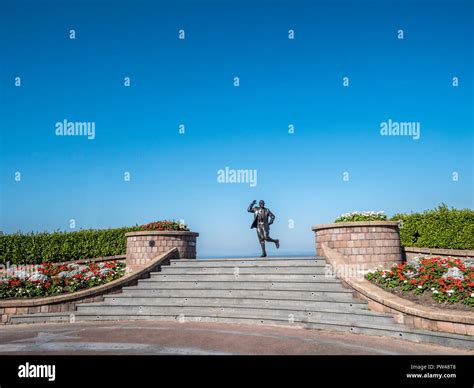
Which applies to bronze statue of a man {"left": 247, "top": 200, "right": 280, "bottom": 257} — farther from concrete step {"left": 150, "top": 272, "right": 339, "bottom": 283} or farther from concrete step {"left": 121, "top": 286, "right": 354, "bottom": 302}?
concrete step {"left": 121, "top": 286, "right": 354, "bottom": 302}

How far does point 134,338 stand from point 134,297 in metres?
3.42

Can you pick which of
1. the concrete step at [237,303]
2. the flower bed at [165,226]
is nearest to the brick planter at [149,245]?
the flower bed at [165,226]

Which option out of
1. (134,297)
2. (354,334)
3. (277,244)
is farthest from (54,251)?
(354,334)

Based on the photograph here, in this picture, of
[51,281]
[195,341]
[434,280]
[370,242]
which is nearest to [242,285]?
[195,341]

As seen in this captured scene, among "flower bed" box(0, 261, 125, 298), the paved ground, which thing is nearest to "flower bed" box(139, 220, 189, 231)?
"flower bed" box(0, 261, 125, 298)

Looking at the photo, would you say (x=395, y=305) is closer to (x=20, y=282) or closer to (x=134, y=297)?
(x=134, y=297)

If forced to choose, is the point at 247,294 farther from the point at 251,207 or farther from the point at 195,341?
the point at 251,207

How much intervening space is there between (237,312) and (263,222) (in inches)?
203

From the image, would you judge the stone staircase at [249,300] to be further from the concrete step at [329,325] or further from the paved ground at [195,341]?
the paved ground at [195,341]

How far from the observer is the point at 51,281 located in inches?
452

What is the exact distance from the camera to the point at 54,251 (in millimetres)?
18281

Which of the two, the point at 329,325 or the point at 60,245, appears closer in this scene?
the point at 329,325

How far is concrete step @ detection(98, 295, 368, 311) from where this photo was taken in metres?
8.86

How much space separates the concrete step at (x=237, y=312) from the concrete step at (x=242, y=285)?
3.90ft
